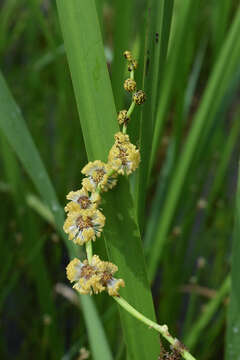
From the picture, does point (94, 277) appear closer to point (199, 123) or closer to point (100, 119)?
point (100, 119)

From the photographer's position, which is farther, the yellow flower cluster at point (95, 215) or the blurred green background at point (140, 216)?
the blurred green background at point (140, 216)

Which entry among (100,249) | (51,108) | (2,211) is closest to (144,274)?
(100,249)

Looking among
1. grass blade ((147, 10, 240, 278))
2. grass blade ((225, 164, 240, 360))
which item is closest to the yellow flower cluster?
grass blade ((225, 164, 240, 360))

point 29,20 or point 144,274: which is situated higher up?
point 29,20

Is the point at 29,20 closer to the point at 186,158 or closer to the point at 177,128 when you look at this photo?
the point at 177,128

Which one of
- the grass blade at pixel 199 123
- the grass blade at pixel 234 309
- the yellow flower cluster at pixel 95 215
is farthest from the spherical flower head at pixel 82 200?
the grass blade at pixel 199 123

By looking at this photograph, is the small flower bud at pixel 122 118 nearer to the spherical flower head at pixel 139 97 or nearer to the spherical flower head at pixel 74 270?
the spherical flower head at pixel 139 97

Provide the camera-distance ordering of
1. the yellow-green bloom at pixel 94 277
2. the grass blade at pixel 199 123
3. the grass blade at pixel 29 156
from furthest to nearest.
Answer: the grass blade at pixel 199 123, the grass blade at pixel 29 156, the yellow-green bloom at pixel 94 277
